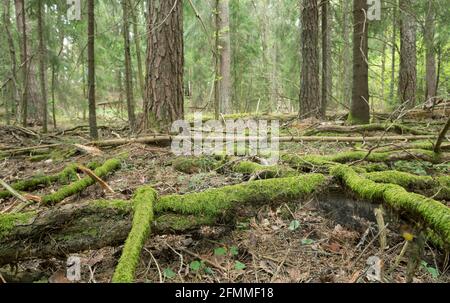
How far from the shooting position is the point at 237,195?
2.59 m

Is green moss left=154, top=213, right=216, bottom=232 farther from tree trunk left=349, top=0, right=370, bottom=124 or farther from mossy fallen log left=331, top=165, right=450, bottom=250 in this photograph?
tree trunk left=349, top=0, right=370, bottom=124

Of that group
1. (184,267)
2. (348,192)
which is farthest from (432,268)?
(184,267)

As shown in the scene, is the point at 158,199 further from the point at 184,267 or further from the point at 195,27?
the point at 195,27

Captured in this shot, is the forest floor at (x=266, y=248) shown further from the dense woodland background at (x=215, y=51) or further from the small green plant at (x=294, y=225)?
the dense woodland background at (x=215, y=51)

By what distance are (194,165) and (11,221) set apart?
2238 millimetres

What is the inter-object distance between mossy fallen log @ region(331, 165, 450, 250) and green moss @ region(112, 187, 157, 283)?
156cm

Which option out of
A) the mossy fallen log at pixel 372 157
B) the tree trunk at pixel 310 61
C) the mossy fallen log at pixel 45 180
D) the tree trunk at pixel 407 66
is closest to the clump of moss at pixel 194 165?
the mossy fallen log at pixel 372 157

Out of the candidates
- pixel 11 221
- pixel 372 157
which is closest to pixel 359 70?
pixel 372 157

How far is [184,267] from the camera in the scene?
2357 mm

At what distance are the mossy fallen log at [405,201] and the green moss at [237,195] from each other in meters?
0.24

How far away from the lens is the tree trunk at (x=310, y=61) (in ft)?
25.1

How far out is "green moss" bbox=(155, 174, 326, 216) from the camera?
2.47m
